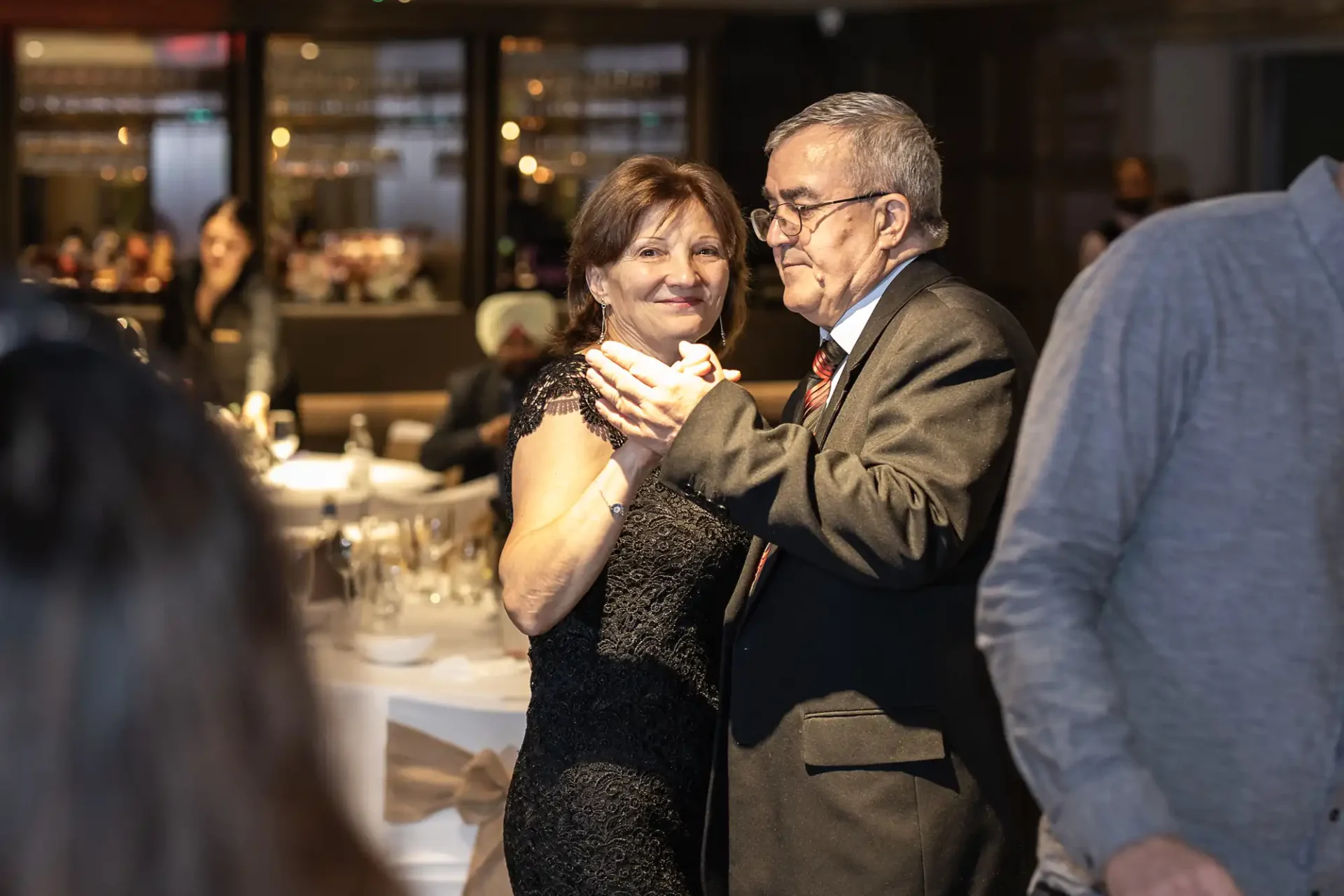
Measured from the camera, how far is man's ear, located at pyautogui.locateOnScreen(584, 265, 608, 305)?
235 centimetres

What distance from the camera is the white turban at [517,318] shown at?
5.73 m

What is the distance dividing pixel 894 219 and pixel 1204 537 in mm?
856

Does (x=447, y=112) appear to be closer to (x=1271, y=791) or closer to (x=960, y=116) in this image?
(x=960, y=116)

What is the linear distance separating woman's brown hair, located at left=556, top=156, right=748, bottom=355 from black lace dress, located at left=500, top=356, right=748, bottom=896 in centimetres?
20

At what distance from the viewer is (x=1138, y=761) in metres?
1.31

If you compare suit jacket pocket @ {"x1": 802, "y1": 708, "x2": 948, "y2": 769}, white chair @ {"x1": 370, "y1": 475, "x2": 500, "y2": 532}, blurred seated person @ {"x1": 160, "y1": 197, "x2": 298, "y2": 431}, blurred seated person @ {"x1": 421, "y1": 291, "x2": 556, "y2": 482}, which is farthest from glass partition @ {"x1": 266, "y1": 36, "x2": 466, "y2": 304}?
suit jacket pocket @ {"x1": 802, "y1": 708, "x2": 948, "y2": 769}

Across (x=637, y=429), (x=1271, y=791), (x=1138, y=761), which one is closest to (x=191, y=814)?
(x=1138, y=761)

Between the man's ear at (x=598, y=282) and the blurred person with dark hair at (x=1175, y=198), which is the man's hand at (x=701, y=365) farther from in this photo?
the blurred person with dark hair at (x=1175, y=198)

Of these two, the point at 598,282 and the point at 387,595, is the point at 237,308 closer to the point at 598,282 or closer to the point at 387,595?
the point at 387,595

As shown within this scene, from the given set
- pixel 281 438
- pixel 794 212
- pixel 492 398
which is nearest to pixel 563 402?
pixel 794 212

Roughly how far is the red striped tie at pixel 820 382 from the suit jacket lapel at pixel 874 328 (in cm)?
3

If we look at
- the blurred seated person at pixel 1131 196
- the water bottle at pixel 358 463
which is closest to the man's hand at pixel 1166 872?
the water bottle at pixel 358 463

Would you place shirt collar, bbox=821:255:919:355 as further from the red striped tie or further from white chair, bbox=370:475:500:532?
white chair, bbox=370:475:500:532

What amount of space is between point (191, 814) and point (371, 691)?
9.08 ft
